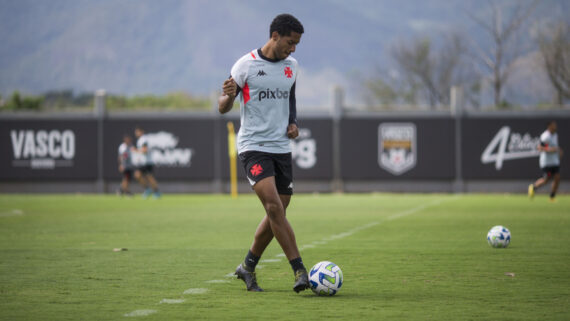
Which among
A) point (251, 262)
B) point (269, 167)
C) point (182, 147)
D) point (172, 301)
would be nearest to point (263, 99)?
point (269, 167)

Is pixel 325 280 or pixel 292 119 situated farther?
pixel 292 119

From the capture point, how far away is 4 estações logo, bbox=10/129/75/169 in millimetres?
37781

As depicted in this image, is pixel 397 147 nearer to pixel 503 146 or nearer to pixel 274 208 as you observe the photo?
pixel 503 146

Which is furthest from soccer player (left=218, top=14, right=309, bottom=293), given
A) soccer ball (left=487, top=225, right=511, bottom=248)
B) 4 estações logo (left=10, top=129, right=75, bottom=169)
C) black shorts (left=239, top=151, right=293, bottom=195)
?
4 estações logo (left=10, top=129, right=75, bottom=169)

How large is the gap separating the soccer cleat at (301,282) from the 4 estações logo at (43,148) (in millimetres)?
32007

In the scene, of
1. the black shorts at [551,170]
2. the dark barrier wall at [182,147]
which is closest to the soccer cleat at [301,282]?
the black shorts at [551,170]

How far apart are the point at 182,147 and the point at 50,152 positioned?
5960mm

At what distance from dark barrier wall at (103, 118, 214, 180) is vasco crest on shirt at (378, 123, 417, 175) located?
743cm

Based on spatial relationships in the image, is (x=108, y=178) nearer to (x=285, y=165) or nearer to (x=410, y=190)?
(x=410, y=190)

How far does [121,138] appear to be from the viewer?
37812 mm

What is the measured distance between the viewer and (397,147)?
36.1 meters

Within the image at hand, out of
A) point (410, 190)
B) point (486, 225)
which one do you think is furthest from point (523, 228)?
point (410, 190)

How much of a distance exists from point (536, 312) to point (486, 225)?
9.79 meters

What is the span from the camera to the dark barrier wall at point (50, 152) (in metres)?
37.8
